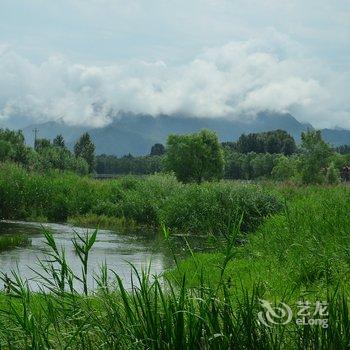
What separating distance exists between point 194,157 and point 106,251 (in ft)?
189

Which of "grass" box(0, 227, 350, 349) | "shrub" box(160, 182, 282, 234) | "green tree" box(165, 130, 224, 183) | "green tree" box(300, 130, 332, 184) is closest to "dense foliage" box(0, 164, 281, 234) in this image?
"shrub" box(160, 182, 282, 234)

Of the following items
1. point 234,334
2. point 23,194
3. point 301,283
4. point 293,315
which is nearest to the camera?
point 234,334

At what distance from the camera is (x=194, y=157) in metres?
75.6

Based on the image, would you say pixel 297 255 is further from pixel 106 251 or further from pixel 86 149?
pixel 86 149

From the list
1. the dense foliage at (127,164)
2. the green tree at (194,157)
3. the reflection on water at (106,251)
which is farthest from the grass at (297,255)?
the dense foliage at (127,164)

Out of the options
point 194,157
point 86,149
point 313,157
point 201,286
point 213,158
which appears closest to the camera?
point 201,286

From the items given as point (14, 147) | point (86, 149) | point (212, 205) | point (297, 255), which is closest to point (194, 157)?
point (14, 147)

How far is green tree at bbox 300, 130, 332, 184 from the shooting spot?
2135 inches

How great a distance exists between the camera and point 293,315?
4.93m

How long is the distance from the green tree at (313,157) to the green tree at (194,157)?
15945 millimetres

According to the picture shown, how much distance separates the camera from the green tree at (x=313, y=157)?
54219mm

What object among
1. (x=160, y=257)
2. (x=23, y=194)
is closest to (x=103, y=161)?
(x=23, y=194)

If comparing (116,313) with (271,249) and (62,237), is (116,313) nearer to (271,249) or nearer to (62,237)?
(271,249)

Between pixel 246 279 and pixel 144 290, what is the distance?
6181 millimetres
